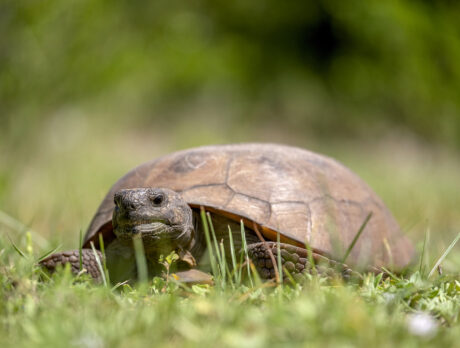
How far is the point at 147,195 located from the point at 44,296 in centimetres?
73

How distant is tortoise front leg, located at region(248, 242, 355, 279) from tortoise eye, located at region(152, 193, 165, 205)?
1.33 ft

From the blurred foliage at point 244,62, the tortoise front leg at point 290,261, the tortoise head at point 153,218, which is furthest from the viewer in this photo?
the blurred foliage at point 244,62

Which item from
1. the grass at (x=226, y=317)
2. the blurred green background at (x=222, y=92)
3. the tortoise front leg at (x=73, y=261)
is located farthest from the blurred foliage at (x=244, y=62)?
the grass at (x=226, y=317)

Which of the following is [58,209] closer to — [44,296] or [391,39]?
[44,296]

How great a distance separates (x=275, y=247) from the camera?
7.27ft

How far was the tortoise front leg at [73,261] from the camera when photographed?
7.43 ft

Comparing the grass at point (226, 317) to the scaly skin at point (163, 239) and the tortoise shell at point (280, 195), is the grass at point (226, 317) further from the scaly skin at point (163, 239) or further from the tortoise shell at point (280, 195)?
the tortoise shell at point (280, 195)

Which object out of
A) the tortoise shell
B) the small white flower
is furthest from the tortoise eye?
the small white flower

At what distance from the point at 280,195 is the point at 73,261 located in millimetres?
907

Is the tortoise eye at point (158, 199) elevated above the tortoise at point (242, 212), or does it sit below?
above

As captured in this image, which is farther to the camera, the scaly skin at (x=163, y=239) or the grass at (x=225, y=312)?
the scaly skin at (x=163, y=239)

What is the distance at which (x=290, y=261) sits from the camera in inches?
83.4

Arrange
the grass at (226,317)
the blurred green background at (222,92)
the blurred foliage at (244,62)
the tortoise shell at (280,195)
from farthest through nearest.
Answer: the blurred foliage at (244,62) → the blurred green background at (222,92) → the tortoise shell at (280,195) → the grass at (226,317)

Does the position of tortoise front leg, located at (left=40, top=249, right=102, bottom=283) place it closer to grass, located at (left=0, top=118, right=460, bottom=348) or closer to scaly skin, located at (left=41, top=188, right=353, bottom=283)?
scaly skin, located at (left=41, top=188, right=353, bottom=283)
